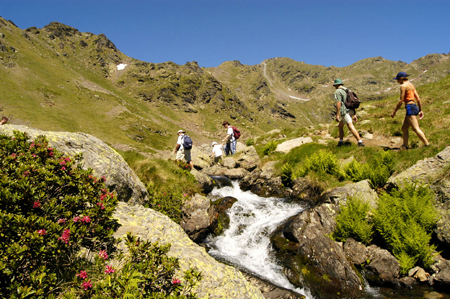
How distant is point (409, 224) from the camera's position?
288 inches

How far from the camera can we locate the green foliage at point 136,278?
278 centimetres

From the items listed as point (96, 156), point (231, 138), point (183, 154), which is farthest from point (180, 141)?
point (96, 156)

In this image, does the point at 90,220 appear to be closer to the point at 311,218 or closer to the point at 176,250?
the point at 176,250

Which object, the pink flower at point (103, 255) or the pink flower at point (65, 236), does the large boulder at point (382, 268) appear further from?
the pink flower at point (65, 236)

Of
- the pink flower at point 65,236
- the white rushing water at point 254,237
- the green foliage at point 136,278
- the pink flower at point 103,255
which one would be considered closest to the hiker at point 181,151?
the white rushing water at point 254,237

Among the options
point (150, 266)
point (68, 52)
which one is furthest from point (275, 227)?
point (68, 52)

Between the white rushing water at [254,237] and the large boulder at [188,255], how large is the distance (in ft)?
13.2

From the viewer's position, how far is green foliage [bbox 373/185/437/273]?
22.5 ft

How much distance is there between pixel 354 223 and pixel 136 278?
8.01 metres

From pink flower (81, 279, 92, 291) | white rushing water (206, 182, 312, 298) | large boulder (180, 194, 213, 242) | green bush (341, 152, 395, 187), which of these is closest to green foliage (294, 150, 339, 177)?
green bush (341, 152, 395, 187)

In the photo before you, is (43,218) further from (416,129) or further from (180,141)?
(416,129)

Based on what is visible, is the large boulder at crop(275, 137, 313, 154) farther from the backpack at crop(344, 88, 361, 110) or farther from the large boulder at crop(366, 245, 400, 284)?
the large boulder at crop(366, 245, 400, 284)

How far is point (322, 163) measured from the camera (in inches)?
509

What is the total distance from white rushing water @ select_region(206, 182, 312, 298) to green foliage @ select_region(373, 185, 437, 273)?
134 inches
